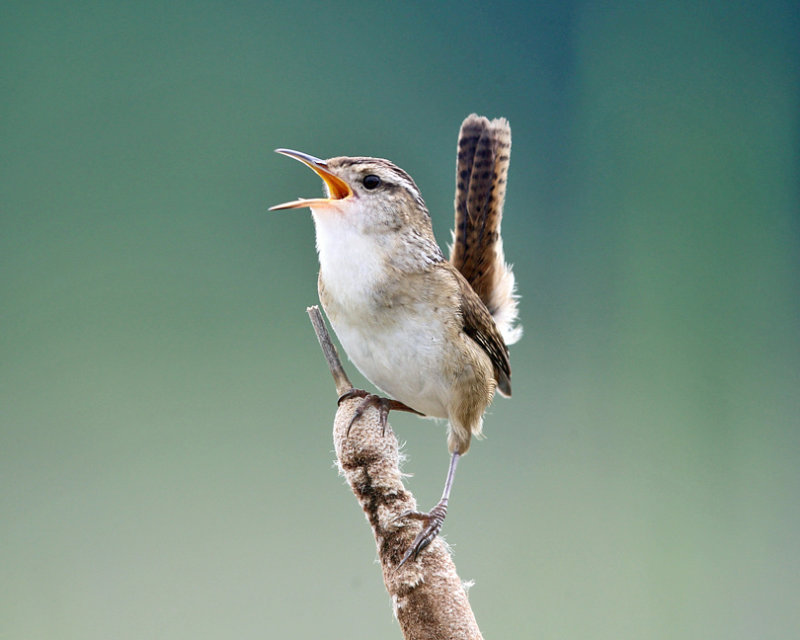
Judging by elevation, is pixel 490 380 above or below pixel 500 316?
below

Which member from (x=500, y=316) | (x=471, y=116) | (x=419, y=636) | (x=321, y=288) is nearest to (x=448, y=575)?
(x=419, y=636)

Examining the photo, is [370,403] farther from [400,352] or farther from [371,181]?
[371,181]

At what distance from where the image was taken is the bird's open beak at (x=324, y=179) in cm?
99

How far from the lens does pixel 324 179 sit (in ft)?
3.64

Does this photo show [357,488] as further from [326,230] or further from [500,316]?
[500,316]

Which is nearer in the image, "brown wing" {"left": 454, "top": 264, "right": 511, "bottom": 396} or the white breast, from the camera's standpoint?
the white breast

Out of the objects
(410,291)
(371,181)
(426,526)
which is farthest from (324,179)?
(426,526)

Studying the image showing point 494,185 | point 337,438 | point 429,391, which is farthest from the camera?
point 494,185

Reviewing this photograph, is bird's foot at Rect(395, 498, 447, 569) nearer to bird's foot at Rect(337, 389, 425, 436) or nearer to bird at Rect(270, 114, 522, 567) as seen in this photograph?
bird at Rect(270, 114, 522, 567)

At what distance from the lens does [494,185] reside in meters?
1.33

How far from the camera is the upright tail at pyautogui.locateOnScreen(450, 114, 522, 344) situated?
1310 millimetres

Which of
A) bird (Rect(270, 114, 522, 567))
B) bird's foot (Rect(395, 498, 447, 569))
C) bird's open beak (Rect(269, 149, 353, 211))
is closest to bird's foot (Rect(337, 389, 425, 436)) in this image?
bird (Rect(270, 114, 522, 567))

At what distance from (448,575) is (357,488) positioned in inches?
6.8

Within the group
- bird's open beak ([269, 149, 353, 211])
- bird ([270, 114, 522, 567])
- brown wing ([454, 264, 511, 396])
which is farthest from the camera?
brown wing ([454, 264, 511, 396])
